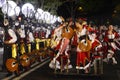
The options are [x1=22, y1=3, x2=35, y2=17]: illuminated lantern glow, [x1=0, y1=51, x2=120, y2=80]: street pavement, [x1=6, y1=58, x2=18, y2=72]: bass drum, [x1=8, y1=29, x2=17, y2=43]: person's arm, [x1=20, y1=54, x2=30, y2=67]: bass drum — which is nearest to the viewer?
[x1=0, y1=51, x2=120, y2=80]: street pavement

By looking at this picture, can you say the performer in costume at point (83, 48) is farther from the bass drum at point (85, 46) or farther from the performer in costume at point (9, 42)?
the performer in costume at point (9, 42)

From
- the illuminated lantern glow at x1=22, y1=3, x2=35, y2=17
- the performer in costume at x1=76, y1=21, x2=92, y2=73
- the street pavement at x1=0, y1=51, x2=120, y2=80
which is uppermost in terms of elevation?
the illuminated lantern glow at x1=22, y1=3, x2=35, y2=17

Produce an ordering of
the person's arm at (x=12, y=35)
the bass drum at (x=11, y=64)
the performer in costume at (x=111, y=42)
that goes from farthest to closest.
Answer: the performer in costume at (x=111, y=42) → the person's arm at (x=12, y=35) → the bass drum at (x=11, y=64)

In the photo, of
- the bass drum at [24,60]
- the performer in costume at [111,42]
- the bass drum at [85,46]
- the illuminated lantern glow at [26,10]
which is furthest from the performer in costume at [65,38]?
the performer in costume at [111,42]

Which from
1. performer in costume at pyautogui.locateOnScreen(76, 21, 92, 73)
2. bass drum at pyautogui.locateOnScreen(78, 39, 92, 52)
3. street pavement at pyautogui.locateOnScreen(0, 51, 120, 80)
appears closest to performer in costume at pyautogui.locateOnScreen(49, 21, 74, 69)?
performer in costume at pyautogui.locateOnScreen(76, 21, 92, 73)

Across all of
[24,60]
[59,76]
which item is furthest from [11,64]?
[59,76]

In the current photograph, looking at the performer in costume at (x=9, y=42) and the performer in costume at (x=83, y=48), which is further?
the performer in costume at (x=9, y=42)

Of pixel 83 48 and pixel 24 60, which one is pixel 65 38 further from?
pixel 24 60

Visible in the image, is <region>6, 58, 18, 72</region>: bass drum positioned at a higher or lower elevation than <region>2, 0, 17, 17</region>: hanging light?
lower

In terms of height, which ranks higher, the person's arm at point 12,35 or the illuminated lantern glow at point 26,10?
the illuminated lantern glow at point 26,10

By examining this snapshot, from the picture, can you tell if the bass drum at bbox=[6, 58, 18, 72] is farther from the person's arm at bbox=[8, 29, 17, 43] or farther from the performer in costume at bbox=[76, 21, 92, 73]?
the performer in costume at bbox=[76, 21, 92, 73]

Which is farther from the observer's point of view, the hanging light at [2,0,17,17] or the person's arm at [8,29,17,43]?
the hanging light at [2,0,17,17]

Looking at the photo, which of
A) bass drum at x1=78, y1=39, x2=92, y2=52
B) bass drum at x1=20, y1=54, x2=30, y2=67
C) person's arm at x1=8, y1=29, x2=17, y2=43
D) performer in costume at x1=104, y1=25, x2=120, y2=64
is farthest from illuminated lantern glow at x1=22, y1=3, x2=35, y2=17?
bass drum at x1=78, y1=39, x2=92, y2=52

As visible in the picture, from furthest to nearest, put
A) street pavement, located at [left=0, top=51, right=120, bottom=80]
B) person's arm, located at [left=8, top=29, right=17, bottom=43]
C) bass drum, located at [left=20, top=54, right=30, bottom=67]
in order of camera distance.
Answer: bass drum, located at [left=20, top=54, right=30, bottom=67] → person's arm, located at [left=8, top=29, right=17, bottom=43] → street pavement, located at [left=0, top=51, right=120, bottom=80]
